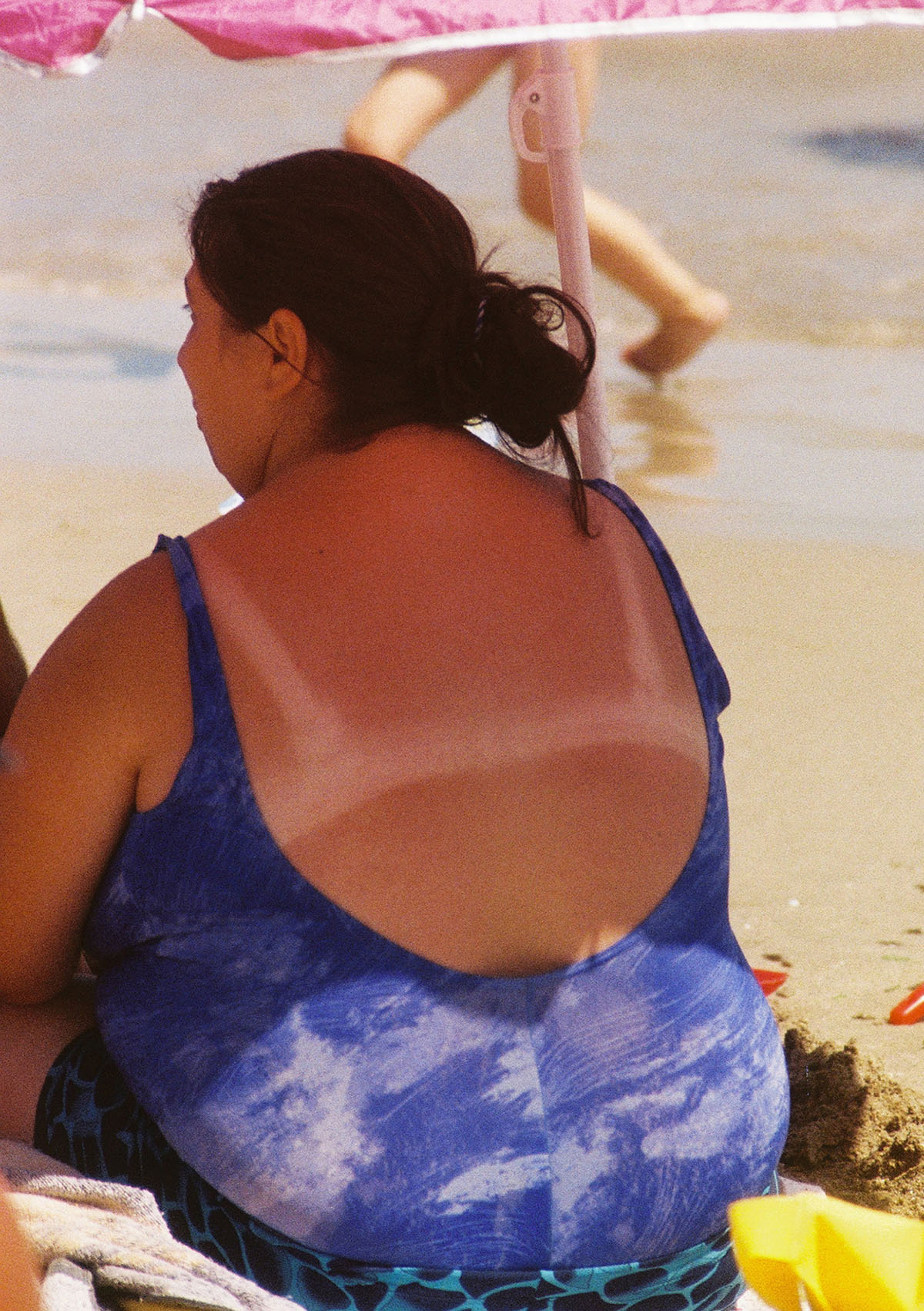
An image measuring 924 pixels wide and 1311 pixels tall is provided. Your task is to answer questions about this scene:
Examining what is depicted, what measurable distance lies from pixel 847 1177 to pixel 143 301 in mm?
6857

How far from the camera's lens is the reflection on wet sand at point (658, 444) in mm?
5043

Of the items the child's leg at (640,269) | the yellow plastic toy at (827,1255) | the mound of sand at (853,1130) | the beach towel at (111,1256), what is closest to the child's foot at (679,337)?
the child's leg at (640,269)

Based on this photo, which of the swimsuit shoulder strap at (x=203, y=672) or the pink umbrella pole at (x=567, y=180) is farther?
the pink umbrella pole at (x=567, y=180)

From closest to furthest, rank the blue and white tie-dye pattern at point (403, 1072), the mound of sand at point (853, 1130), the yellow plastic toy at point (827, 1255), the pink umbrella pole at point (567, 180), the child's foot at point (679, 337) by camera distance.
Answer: the yellow plastic toy at point (827, 1255) < the blue and white tie-dye pattern at point (403, 1072) < the mound of sand at point (853, 1130) < the pink umbrella pole at point (567, 180) < the child's foot at point (679, 337)

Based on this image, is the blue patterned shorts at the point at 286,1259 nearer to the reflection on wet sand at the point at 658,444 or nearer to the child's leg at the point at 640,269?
the child's leg at the point at 640,269

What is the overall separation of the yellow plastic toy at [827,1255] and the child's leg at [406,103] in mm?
3209

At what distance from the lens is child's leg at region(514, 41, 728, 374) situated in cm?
386

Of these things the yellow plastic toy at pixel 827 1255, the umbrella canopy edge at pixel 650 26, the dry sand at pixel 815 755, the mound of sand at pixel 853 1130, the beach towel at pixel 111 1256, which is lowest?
the dry sand at pixel 815 755

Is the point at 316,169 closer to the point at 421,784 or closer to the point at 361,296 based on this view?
the point at 361,296

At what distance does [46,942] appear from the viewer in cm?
159

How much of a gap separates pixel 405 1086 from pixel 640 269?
162 inches

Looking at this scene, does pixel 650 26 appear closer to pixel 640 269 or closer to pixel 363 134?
pixel 363 134

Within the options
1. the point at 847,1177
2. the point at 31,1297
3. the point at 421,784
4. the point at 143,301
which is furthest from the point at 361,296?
the point at 143,301

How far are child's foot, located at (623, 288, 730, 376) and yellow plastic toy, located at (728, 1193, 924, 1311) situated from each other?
15.9 feet
